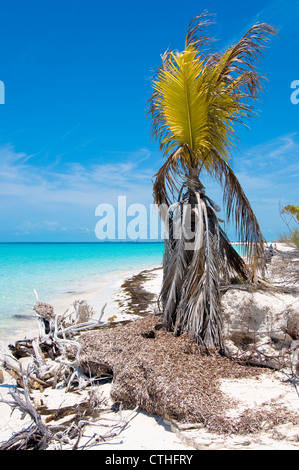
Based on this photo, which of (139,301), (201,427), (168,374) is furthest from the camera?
(139,301)

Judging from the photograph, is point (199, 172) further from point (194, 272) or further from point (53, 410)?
point (53, 410)

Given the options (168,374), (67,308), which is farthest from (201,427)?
(67,308)

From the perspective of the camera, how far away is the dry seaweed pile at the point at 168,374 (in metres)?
3.52

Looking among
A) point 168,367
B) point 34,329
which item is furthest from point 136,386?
point 34,329

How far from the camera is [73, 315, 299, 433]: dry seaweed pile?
352cm

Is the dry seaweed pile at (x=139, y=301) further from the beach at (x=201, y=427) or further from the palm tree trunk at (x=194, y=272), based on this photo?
the beach at (x=201, y=427)

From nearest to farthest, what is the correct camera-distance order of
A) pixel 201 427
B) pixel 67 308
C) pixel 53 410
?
pixel 201 427 < pixel 53 410 < pixel 67 308

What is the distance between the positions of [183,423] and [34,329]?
769 cm

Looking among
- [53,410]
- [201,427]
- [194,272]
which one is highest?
[194,272]

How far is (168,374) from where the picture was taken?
4.23m

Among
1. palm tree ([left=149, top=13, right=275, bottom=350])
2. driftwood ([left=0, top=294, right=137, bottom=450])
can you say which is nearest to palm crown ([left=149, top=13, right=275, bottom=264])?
palm tree ([left=149, top=13, right=275, bottom=350])

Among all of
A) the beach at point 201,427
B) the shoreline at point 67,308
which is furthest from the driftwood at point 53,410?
the shoreline at point 67,308

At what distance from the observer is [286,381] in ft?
14.3
